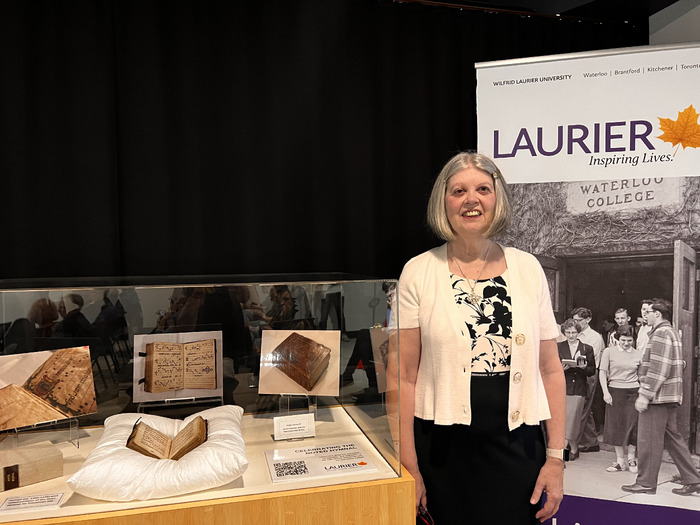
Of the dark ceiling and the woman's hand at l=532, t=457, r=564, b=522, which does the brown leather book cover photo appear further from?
the dark ceiling

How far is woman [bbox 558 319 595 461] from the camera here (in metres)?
2.19

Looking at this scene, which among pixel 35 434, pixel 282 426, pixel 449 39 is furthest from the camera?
pixel 449 39

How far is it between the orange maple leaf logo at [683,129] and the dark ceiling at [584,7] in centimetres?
80

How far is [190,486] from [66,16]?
1.87 metres

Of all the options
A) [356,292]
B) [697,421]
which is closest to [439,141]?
[356,292]

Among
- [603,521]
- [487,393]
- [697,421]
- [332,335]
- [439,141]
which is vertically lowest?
[603,521]

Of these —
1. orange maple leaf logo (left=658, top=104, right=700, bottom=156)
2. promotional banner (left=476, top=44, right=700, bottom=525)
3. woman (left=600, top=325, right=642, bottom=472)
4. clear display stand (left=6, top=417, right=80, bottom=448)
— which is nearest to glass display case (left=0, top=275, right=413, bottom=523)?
clear display stand (left=6, top=417, right=80, bottom=448)

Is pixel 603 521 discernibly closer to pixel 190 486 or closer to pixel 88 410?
pixel 190 486

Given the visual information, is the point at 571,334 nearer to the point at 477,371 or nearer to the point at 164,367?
the point at 477,371

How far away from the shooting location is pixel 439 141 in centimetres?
261

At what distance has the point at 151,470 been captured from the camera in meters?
1.23

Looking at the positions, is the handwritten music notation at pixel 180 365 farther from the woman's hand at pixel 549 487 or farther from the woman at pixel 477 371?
the woman's hand at pixel 549 487

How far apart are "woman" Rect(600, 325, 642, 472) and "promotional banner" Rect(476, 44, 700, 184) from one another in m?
0.57

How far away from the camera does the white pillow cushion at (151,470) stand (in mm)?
1197
